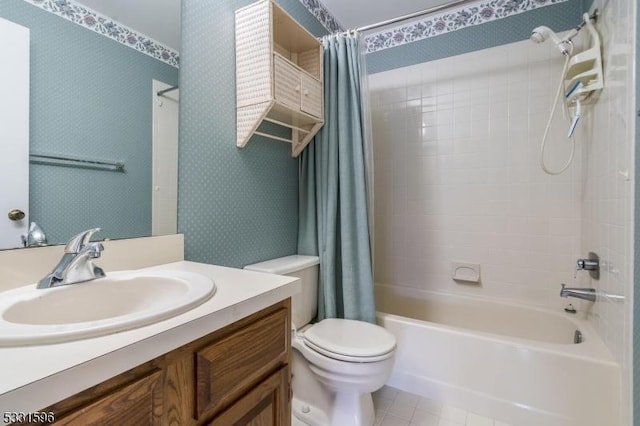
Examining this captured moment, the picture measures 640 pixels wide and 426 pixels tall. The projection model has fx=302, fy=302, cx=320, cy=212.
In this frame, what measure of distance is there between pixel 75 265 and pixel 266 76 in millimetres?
958

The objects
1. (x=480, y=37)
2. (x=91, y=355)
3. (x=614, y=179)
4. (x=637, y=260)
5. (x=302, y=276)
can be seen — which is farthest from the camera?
(x=480, y=37)

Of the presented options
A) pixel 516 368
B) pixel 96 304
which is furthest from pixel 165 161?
pixel 516 368

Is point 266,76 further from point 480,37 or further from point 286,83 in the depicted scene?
point 480,37

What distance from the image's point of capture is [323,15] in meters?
2.01

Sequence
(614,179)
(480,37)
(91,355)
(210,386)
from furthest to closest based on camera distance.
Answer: (480,37) < (614,179) < (210,386) < (91,355)

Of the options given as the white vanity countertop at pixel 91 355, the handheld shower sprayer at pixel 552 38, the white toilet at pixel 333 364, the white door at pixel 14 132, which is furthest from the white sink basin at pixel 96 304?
the handheld shower sprayer at pixel 552 38

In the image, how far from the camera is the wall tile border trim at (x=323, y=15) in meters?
1.88

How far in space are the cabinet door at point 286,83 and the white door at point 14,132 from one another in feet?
2.57

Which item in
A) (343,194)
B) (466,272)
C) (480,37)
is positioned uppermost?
(480,37)

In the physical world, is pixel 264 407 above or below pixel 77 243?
below

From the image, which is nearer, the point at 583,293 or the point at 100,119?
the point at 100,119

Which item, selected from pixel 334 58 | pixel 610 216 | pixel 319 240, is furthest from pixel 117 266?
pixel 610 216

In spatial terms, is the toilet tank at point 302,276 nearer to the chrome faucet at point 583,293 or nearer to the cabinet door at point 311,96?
the cabinet door at point 311,96

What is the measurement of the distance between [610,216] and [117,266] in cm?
184
